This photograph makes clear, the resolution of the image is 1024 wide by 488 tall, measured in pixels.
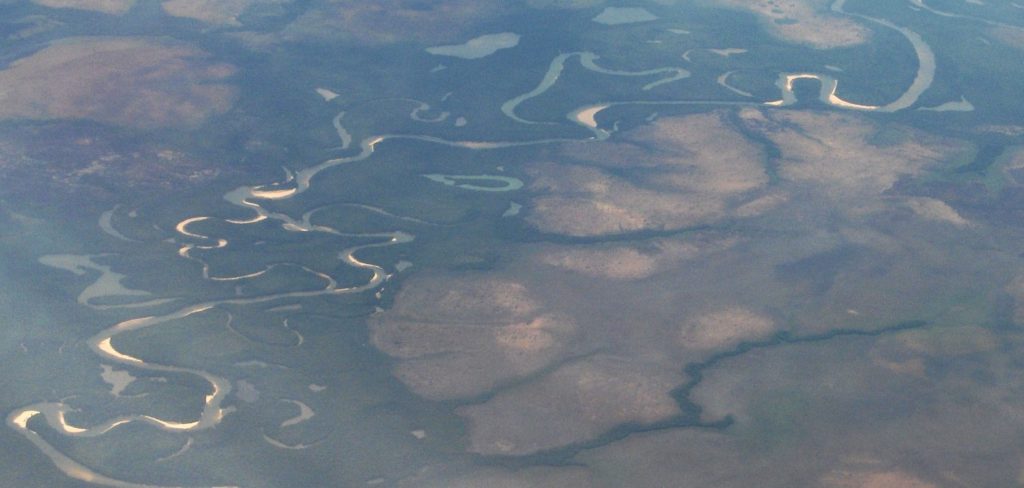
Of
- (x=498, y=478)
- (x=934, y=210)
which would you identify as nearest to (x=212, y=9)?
(x=934, y=210)

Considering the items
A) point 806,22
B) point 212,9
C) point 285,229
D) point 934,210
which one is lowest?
point 934,210

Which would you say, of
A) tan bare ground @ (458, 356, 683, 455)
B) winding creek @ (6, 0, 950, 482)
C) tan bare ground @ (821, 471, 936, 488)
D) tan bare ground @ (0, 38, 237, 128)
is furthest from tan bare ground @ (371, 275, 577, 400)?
tan bare ground @ (0, 38, 237, 128)

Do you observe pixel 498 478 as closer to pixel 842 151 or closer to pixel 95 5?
pixel 842 151

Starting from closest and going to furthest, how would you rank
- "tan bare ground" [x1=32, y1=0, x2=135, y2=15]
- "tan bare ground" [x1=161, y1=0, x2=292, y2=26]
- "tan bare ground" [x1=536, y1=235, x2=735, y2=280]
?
"tan bare ground" [x1=536, y1=235, x2=735, y2=280] → "tan bare ground" [x1=161, y1=0, x2=292, y2=26] → "tan bare ground" [x1=32, y1=0, x2=135, y2=15]

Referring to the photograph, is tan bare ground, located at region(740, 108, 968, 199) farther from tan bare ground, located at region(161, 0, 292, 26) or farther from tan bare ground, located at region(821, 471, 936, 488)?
tan bare ground, located at region(161, 0, 292, 26)

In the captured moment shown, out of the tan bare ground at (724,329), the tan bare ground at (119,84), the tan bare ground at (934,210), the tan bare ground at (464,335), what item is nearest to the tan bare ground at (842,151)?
the tan bare ground at (934,210)

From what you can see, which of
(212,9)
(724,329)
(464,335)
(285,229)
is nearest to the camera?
(464,335)

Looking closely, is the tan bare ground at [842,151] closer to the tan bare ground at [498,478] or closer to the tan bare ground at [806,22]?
the tan bare ground at [806,22]

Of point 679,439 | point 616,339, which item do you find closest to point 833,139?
point 616,339
